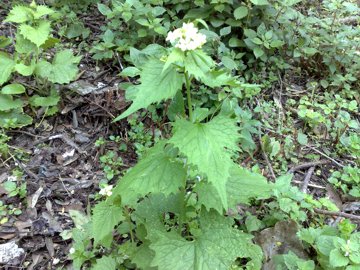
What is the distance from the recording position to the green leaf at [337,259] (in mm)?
2237

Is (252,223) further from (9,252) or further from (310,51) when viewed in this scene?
(310,51)

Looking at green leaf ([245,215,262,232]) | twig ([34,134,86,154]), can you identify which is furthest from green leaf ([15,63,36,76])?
green leaf ([245,215,262,232])

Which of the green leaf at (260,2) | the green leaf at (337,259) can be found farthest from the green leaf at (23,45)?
the green leaf at (337,259)

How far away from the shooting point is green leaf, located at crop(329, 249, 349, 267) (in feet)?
7.34

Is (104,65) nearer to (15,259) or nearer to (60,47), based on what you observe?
(60,47)

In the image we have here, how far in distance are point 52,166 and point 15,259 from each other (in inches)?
30.9

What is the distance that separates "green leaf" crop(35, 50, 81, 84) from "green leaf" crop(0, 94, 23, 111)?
291mm

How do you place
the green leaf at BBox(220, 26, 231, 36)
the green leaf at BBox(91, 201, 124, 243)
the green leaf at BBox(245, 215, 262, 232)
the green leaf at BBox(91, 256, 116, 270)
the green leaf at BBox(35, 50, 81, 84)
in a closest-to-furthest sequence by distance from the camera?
the green leaf at BBox(91, 201, 124, 243) → the green leaf at BBox(91, 256, 116, 270) → the green leaf at BBox(245, 215, 262, 232) → the green leaf at BBox(35, 50, 81, 84) → the green leaf at BBox(220, 26, 231, 36)

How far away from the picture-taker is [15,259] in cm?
260

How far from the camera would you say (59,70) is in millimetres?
3420

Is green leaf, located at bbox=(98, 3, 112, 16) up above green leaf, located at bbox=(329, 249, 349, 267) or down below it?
above

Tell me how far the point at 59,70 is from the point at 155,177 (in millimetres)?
1932

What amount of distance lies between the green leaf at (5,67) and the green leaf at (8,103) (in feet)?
0.46

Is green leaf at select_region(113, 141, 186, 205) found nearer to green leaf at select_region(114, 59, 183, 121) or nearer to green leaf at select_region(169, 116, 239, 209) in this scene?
green leaf at select_region(169, 116, 239, 209)
